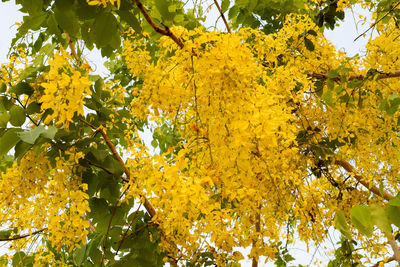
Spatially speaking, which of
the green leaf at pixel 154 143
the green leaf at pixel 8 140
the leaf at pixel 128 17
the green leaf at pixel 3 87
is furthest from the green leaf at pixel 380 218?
the green leaf at pixel 154 143

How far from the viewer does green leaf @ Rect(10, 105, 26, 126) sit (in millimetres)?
1236

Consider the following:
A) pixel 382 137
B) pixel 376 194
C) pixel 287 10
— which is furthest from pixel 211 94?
pixel 287 10

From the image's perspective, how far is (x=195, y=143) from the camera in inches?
46.6

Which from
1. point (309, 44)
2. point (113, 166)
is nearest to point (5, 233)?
point (113, 166)

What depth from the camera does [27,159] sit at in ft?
4.29

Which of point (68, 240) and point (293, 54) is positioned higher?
point (293, 54)

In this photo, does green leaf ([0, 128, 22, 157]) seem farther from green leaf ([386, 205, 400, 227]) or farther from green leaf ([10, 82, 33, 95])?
green leaf ([386, 205, 400, 227])

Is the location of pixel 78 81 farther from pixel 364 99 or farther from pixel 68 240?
pixel 364 99

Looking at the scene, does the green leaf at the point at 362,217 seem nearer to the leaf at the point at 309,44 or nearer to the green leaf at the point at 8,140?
the green leaf at the point at 8,140

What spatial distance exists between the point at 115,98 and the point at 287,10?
1317 mm

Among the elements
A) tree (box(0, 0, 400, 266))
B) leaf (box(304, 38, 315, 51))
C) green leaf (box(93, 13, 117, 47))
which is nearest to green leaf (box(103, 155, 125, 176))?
tree (box(0, 0, 400, 266))

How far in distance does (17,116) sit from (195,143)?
0.62m

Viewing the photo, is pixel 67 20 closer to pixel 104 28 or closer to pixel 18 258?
pixel 104 28

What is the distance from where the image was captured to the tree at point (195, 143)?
102 cm
